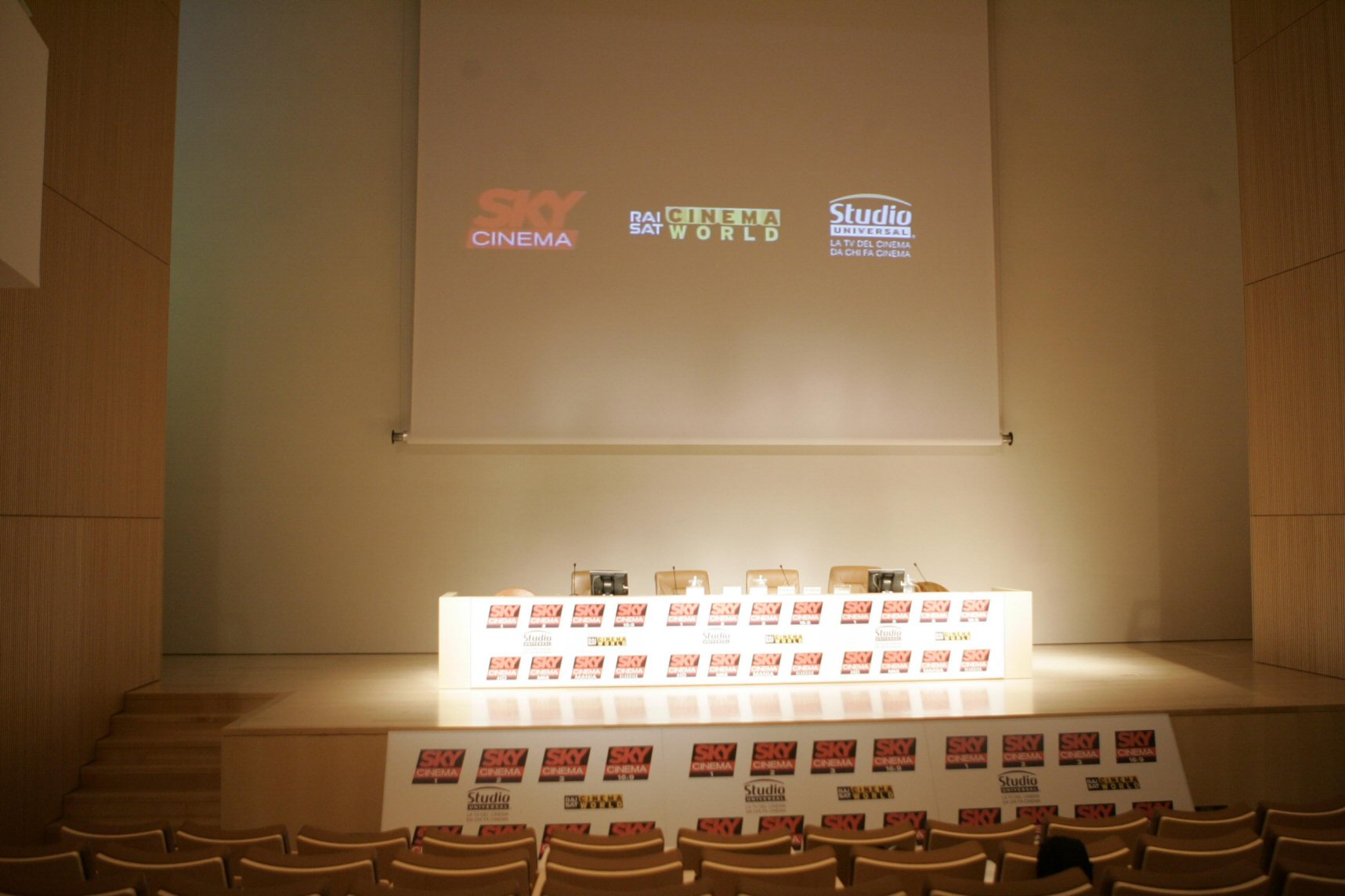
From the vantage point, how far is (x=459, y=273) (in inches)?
317

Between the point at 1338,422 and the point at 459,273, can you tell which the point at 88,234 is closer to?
the point at 459,273

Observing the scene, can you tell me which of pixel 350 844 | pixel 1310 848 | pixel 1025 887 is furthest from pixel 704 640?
pixel 1025 887

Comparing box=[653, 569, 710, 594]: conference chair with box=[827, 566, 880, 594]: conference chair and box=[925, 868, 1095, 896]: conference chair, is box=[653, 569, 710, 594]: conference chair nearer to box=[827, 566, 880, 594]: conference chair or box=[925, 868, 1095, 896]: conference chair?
box=[827, 566, 880, 594]: conference chair

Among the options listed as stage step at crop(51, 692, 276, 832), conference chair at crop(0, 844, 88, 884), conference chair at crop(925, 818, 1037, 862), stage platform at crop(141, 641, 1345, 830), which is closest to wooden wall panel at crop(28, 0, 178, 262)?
stage step at crop(51, 692, 276, 832)

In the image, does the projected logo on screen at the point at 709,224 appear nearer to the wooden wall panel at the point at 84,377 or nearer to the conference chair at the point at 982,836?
the wooden wall panel at the point at 84,377

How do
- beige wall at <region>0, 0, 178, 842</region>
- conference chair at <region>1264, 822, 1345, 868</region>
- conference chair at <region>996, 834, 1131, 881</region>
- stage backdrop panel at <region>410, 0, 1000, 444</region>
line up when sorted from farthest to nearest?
stage backdrop panel at <region>410, 0, 1000, 444</region>
beige wall at <region>0, 0, 178, 842</region>
conference chair at <region>996, 834, 1131, 881</region>
conference chair at <region>1264, 822, 1345, 868</region>

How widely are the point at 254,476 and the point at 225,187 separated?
100 inches

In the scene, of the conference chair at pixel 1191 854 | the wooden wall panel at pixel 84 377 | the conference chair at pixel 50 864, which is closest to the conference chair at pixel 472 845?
the conference chair at pixel 50 864

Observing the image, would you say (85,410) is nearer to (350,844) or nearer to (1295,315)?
(350,844)

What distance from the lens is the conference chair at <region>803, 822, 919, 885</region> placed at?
313 cm

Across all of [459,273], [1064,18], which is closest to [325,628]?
[459,273]

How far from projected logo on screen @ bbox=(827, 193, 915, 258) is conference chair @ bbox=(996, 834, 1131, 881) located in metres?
6.24

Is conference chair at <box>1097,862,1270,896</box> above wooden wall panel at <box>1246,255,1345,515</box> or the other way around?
the other way around

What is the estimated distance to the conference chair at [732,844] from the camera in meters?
3.00
